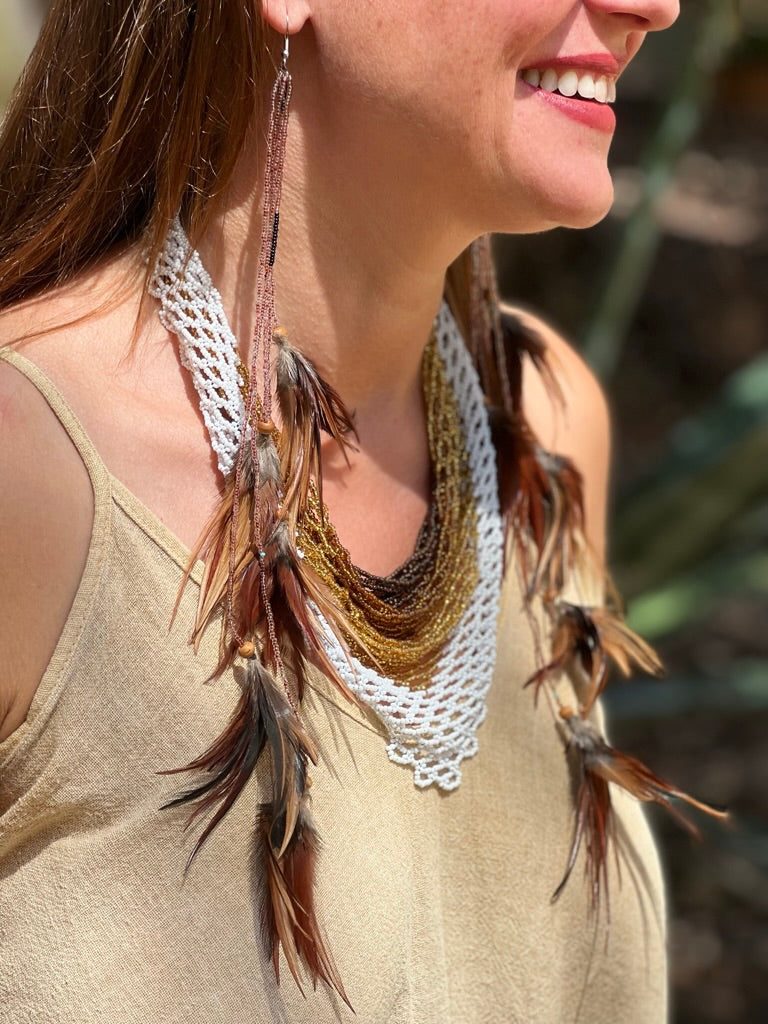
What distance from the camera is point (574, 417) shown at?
135 centimetres

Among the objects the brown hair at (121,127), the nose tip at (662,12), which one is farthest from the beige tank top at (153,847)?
the nose tip at (662,12)

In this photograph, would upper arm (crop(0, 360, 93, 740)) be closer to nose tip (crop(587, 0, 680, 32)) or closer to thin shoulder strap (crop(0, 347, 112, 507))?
thin shoulder strap (crop(0, 347, 112, 507))

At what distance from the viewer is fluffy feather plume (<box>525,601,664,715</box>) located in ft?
3.72

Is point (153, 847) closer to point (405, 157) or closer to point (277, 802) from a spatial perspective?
point (277, 802)

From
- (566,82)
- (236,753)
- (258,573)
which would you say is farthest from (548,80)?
(236,753)

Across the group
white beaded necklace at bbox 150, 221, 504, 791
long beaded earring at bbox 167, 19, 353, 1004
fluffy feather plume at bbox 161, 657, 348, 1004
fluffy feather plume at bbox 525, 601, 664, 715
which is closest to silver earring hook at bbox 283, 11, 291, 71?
long beaded earring at bbox 167, 19, 353, 1004

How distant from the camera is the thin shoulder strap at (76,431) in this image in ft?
2.90

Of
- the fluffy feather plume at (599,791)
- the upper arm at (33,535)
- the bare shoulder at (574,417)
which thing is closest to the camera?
the upper arm at (33,535)

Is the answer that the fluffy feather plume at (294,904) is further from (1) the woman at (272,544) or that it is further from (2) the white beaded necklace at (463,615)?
(2) the white beaded necklace at (463,615)

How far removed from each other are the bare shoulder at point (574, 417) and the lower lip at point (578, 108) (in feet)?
1.13

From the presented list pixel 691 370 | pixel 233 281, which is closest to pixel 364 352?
pixel 233 281

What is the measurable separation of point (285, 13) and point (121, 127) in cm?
15

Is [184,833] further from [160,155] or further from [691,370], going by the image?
[691,370]

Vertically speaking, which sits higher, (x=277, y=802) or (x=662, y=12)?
(x=662, y=12)
